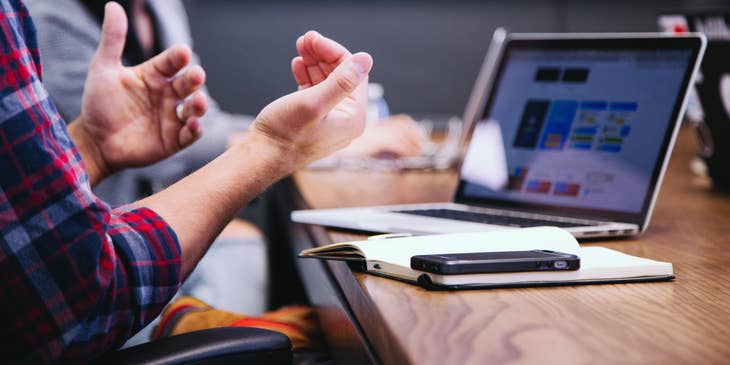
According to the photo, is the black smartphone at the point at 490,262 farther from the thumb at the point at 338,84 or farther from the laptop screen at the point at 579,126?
the laptop screen at the point at 579,126

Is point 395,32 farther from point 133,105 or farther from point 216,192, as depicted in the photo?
point 216,192

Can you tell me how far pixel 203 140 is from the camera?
7.02 ft

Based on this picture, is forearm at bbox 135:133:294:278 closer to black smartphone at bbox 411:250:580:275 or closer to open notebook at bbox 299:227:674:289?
open notebook at bbox 299:227:674:289

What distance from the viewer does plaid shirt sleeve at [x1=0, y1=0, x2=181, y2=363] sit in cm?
66

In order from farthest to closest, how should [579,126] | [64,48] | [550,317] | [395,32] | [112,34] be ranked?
[395,32] → [64,48] → [112,34] → [579,126] → [550,317]

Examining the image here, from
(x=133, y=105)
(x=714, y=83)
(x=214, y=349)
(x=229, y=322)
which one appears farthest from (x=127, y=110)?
(x=714, y=83)

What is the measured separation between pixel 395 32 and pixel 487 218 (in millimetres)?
2391

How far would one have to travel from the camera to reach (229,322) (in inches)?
39.2

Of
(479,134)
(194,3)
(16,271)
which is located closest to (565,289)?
(16,271)

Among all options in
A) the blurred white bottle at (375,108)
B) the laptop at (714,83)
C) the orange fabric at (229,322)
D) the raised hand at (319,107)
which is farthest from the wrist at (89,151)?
the blurred white bottle at (375,108)

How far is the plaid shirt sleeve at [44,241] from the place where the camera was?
2.17ft

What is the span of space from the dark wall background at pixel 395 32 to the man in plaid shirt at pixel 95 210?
91.8 inches

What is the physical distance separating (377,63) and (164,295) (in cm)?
268

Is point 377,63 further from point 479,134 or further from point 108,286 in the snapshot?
point 108,286
